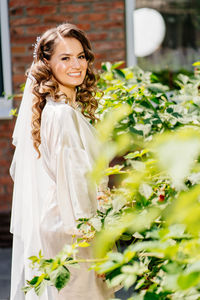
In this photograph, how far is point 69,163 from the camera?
1.79m

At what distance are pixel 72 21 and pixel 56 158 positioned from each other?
2784 mm

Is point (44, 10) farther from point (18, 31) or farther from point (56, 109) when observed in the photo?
point (56, 109)

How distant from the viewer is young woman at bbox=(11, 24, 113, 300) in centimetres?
182

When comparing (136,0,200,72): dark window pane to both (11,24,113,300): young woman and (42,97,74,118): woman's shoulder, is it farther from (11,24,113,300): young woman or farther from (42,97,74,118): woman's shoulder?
(42,97,74,118): woman's shoulder

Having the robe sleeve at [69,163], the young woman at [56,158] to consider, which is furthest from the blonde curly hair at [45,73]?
the robe sleeve at [69,163]

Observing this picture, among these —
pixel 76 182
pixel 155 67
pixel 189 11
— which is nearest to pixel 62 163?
pixel 76 182

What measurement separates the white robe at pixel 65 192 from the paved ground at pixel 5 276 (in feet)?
4.61

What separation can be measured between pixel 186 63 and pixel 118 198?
365 cm

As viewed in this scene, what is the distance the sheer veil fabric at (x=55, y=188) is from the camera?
5.95 ft

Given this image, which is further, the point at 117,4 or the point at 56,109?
the point at 117,4

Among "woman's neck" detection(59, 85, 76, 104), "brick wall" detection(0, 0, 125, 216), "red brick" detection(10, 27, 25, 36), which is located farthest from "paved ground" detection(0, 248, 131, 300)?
"red brick" detection(10, 27, 25, 36)

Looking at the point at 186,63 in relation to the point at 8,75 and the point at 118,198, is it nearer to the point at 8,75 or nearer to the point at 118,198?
the point at 8,75

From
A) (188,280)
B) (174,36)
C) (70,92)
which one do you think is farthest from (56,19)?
(188,280)

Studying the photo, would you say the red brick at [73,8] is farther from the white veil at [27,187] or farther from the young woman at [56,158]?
the white veil at [27,187]
